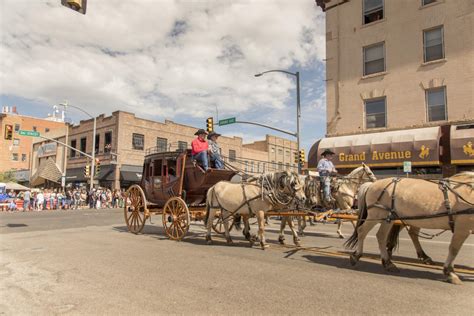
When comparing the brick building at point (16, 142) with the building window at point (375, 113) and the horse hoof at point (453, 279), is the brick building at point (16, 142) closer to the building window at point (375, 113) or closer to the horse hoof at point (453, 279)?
the building window at point (375, 113)

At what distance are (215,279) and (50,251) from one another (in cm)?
508

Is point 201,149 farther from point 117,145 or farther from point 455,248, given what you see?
point 117,145

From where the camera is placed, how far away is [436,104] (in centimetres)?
1866

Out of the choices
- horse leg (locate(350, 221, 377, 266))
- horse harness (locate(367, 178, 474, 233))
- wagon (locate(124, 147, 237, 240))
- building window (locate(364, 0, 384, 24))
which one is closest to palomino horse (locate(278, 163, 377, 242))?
wagon (locate(124, 147, 237, 240))

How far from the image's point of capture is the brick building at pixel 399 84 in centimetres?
1752

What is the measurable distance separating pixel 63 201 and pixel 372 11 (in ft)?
94.2

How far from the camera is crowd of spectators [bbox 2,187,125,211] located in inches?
1139

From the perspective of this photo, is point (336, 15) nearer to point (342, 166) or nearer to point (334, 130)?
point (334, 130)

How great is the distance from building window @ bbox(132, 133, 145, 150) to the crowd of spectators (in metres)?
6.61

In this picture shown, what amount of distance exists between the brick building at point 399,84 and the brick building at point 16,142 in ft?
184

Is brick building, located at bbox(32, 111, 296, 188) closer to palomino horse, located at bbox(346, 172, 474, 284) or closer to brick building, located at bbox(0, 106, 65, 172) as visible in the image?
brick building, located at bbox(0, 106, 65, 172)

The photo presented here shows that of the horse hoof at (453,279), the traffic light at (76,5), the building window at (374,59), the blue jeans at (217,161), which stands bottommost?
the horse hoof at (453,279)

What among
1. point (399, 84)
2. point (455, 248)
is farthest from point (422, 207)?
point (399, 84)

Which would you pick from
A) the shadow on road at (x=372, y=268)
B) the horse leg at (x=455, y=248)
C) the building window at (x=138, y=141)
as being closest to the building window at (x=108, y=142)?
the building window at (x=138, y=141)
